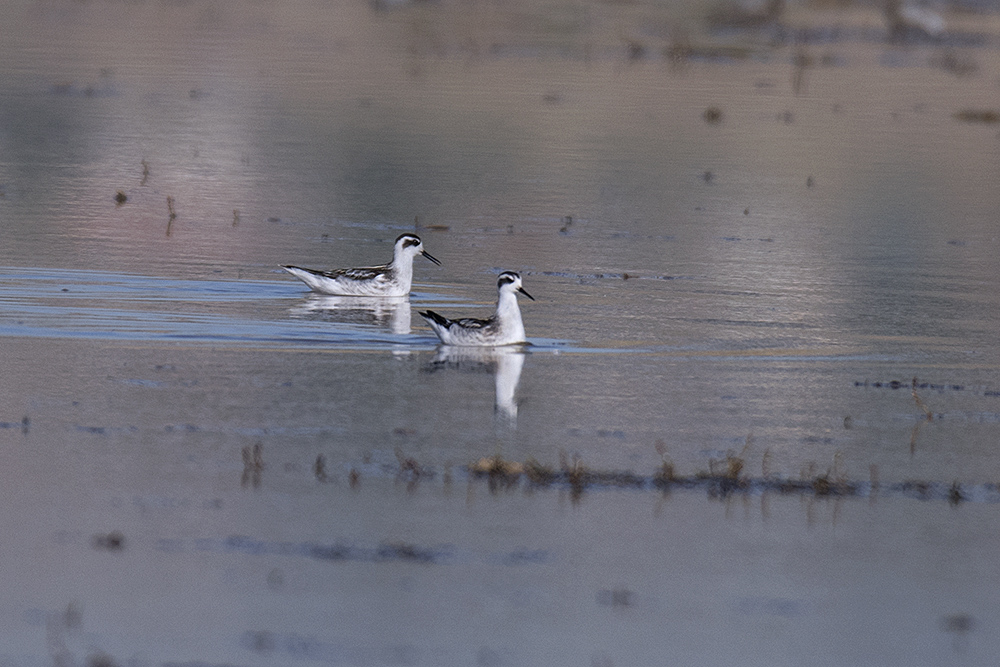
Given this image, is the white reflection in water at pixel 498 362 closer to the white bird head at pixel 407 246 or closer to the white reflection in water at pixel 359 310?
the white reflection in water at pixel 359 310

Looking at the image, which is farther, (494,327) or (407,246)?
(407,246)

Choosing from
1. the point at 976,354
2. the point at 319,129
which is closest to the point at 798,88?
the point at 319,129

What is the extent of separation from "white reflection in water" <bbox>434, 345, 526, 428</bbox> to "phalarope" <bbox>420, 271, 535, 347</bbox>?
0.21ft

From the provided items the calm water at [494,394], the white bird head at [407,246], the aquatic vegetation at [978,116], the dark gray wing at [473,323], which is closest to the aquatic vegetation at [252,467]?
the calm water at [494,394]

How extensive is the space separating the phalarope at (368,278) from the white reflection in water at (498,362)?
263cm

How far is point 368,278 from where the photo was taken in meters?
17.2

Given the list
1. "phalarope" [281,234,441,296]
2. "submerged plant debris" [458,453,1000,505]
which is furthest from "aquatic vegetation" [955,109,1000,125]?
"submerged plant debris" [458,453,1000,505]

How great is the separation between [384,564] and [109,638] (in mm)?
1520

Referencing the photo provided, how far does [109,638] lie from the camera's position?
735 centimetres

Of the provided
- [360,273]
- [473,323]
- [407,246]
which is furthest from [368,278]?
[473,323]

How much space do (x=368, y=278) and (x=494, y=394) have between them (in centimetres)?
477

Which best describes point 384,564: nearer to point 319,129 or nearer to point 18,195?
point 18,195

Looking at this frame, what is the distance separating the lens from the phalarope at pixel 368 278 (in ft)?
56.7

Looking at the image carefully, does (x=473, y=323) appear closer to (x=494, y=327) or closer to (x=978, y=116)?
(x=494, y=327)
